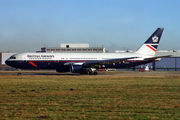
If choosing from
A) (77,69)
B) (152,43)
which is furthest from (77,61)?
(152,43)

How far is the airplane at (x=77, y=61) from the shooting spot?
42.9 m

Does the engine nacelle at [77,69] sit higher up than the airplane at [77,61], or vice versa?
the airplane at [77,61]

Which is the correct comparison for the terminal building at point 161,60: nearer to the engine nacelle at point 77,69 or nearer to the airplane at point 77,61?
the airplane at point 77,61

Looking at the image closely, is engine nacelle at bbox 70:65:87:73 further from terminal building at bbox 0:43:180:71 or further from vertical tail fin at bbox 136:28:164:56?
terminal building at bbox 0:43:180:71

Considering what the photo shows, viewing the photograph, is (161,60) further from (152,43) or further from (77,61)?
(77,61)

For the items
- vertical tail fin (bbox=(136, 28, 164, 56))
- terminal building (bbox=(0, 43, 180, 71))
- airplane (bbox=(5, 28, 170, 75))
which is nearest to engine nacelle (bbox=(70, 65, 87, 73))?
airplane (bbox=(5, 28, 170, 75))

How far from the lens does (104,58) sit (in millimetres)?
46562

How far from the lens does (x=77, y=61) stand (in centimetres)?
4500

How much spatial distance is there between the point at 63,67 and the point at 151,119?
35.4 metres

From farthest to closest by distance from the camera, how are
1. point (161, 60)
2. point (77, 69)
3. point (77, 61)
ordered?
point (161, 60)
point (77, 61)
point (77, 69)

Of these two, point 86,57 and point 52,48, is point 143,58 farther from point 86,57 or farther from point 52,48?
point 52,48

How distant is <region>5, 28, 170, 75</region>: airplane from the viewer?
4291cm

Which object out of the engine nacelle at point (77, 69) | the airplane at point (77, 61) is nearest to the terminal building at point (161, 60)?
the airplane at point (77, 61)

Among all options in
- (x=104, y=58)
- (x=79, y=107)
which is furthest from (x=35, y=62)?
(x=79, y=107)
